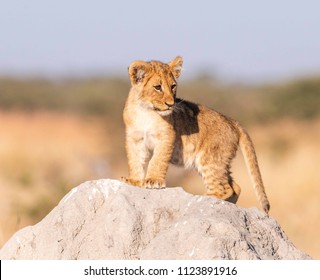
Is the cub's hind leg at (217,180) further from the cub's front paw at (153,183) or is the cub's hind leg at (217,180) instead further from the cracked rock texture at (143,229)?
the cracked rock texture at (143,229)

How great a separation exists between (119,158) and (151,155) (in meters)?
20.0

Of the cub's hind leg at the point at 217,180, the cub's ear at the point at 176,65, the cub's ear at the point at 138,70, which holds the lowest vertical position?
the cub's hind leg at the point at 217,180

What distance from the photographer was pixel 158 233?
28.5 ft

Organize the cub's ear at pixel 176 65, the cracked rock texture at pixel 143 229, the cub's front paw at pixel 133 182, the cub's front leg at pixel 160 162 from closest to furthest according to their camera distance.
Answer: the cracked rock texture at pixel 143 229
the cub's front paw at pixel 133 182
the cub's front leg at pixel 160 162
the cub's ear at pixel 176 65

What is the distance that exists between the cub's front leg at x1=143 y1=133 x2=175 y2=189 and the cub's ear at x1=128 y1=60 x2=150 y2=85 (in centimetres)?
63

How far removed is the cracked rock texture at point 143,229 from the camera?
8.38 meters

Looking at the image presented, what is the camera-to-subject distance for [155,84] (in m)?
10.4

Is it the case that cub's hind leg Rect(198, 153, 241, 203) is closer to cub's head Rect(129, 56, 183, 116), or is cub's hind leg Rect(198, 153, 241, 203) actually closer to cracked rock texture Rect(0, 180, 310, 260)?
cub's head Rect(129, 56, 183, 116)

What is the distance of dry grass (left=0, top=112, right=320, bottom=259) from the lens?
19344 millimetres

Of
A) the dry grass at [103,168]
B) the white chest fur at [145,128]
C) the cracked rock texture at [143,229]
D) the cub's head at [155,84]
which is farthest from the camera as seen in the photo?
the dry grass at [103,168]

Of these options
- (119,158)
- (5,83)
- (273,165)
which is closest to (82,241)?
(273,165)

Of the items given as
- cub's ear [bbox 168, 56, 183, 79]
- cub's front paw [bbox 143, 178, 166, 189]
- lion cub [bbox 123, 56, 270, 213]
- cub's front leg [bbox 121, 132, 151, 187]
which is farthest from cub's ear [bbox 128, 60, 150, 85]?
cub's front paw [bbox 143, 178, 166, 189]

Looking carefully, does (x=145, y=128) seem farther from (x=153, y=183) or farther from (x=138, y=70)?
(x=153, y=183)

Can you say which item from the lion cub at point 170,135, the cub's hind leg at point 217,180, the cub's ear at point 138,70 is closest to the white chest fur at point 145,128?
the lion cub at point 170,135
